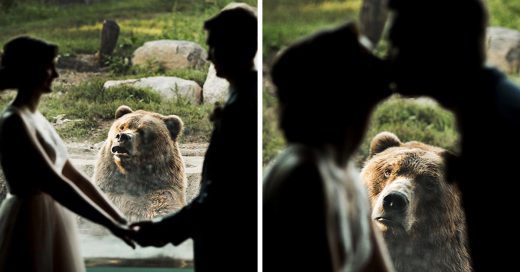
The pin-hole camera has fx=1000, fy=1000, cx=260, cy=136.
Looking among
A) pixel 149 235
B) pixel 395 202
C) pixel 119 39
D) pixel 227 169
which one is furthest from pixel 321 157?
pixel 119 39

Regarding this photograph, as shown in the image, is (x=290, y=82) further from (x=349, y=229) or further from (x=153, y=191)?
(x=153, y=191)

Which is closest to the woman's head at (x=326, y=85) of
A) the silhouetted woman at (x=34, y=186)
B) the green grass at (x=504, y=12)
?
the silhouetted woman at (x=34, y=186)

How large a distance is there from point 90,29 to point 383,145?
1282 mm

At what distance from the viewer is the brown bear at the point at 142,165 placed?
3971 mm

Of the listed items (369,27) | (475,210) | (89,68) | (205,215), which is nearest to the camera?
(475,210)

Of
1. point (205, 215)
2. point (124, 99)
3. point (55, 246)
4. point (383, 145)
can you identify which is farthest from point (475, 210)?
point (124, 99)

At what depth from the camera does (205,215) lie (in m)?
3.05

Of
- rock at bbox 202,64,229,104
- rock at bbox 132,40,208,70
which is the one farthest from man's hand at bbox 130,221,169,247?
rock at bbox 132,40,208,70

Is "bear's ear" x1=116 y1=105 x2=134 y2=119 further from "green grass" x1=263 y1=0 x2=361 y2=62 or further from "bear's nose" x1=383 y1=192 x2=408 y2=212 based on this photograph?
"bear's nose" x1=383 y1=192 x2=408 y2=212

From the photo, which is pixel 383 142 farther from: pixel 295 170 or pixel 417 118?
pixel 295 170

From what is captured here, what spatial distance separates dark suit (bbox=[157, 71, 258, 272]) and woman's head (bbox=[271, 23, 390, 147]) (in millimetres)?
626

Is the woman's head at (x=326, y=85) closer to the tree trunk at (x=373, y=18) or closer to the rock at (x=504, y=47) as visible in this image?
the tree trunk at (x=373, y=18)

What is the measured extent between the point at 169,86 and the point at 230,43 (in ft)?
3.54

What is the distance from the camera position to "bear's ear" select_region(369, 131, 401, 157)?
406 cm
